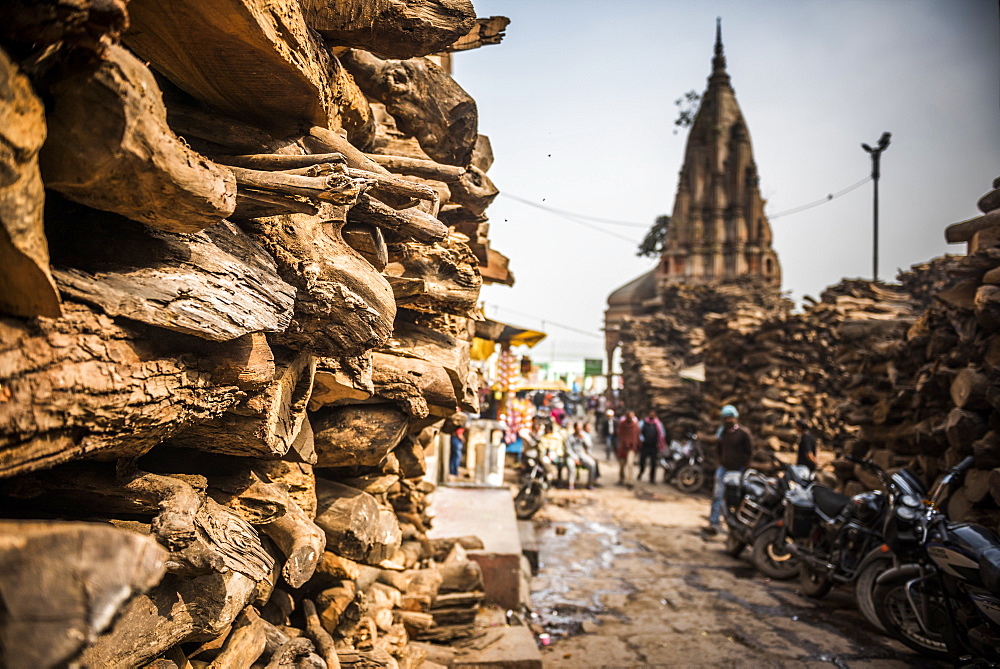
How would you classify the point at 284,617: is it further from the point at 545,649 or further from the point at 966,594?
the point at 966,594

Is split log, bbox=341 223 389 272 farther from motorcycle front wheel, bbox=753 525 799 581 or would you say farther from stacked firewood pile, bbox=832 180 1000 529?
motorcycle front wheel, bbox=753 525 799 581

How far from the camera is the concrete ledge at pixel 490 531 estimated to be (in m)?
5.24

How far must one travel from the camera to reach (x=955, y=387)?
5836mm

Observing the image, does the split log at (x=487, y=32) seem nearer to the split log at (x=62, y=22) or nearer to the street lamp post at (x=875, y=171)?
the split log at (x=62, y=22)

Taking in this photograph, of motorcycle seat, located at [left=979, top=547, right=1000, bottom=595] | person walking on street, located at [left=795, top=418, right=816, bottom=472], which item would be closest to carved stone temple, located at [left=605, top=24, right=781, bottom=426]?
person walking on street, located at [left=795, top=418, right=816, bottom=472]

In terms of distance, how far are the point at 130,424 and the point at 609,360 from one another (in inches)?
1367

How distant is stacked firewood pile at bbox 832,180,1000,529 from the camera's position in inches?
209

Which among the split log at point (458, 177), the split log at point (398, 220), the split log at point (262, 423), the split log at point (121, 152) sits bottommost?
the split log at point (262, 423)

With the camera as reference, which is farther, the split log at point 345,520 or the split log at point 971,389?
the split log at point 971,389

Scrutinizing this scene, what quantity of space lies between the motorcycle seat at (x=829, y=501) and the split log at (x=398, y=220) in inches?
232

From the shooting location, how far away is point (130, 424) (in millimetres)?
1304

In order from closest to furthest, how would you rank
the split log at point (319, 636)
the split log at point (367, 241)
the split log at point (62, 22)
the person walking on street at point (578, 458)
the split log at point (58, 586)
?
the split log at point (58, 586) → the split log at point (62, 22) → the split log at point (367, 241) → the split log at point (319, 636) → the person walking on street at point (578, 458)

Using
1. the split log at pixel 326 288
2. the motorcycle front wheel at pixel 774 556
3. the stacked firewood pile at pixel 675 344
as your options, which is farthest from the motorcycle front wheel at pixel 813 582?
the stacked firewood pile at pixel 675 344

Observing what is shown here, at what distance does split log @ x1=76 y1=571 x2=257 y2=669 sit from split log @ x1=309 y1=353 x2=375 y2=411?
754 mm
